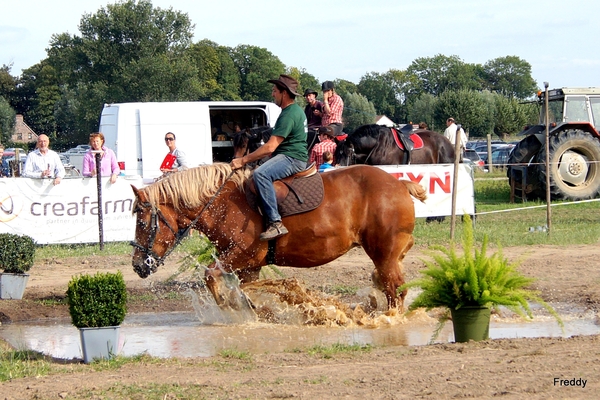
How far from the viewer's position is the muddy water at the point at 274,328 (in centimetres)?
809

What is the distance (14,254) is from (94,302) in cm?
401

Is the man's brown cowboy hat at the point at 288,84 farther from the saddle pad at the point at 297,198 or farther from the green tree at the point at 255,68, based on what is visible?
the green tree at the point at 255,68

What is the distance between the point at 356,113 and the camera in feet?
272

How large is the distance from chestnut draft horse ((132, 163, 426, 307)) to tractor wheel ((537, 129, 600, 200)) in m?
13.4

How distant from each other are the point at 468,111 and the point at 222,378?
6208 centimetres

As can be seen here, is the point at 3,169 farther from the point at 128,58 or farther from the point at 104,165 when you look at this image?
the point at 128,58

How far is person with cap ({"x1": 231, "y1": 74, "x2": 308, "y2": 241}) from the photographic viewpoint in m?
8.53

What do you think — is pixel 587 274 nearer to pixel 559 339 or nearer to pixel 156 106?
pixel 559 339

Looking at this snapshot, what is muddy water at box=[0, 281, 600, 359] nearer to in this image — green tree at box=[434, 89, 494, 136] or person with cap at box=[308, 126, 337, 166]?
person with cap at box=[308, 126, 337, 166]

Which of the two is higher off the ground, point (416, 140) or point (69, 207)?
point (416, 140)

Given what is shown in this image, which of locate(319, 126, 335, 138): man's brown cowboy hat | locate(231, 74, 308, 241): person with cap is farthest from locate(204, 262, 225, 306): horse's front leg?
locate(319, 126, 335, 138): man's brown cowboy hat

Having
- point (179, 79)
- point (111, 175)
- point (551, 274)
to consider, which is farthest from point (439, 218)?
point (179, 79)

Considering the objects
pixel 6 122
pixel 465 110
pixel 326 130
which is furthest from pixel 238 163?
pixel 6 122

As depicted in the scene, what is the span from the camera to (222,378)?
610 centimetres
